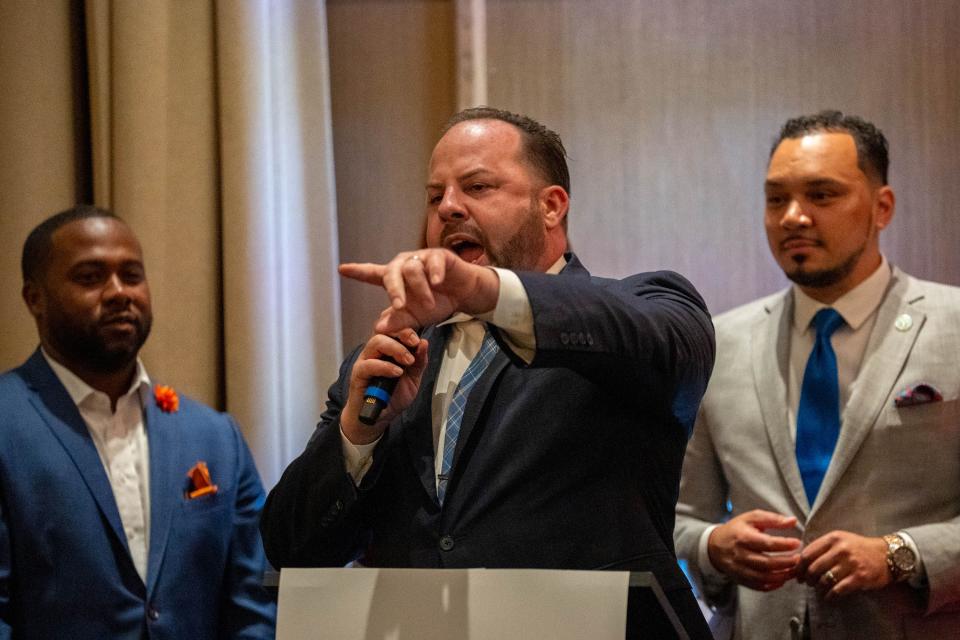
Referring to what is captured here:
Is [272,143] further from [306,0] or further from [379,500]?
[379,500]

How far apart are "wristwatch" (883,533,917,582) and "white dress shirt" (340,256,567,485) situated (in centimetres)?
97

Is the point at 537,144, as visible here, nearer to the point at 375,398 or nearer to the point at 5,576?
the point at 375,398

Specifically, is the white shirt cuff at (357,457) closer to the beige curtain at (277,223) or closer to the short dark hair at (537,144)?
the short dark hair at (537,144)

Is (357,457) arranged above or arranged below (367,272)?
below

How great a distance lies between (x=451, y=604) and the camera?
1363 mm

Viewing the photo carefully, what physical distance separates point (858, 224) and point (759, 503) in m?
0.68

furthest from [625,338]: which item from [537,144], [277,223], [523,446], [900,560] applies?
[277,223]

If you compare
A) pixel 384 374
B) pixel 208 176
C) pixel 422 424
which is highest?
pixel 208 176

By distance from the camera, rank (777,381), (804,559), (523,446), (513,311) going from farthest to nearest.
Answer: (777,381)
(804,559)
(523,446)
(513,311)

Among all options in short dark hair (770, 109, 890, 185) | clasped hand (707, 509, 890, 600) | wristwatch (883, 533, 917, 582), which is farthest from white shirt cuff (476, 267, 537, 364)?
short dark hair (770, 109, 890, 185)

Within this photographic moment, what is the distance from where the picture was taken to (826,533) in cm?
259

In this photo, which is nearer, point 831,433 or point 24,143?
point 831,433

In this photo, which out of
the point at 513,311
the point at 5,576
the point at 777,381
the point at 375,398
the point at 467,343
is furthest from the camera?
the point at 777,381

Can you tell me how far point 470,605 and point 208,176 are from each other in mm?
2302
